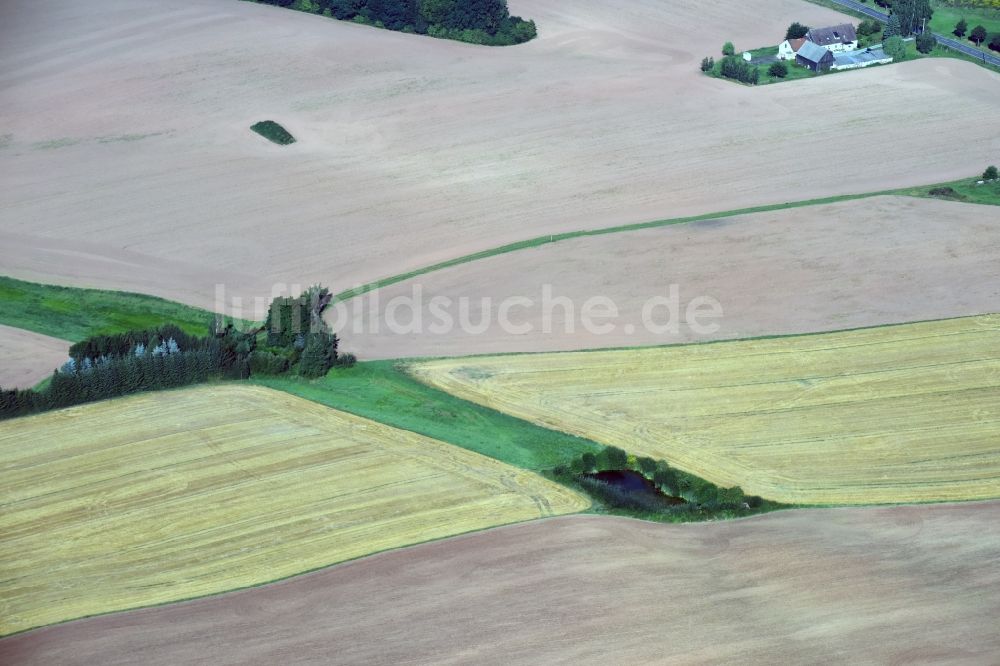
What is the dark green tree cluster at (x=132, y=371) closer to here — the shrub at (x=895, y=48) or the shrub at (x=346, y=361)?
the shrub at (x=346, y=361)

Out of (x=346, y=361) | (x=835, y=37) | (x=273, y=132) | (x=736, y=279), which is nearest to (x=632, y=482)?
(x=346, y=361)

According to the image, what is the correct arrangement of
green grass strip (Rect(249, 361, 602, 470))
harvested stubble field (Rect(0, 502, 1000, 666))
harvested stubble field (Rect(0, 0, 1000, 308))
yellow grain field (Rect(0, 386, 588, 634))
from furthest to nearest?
harvested stubble field (Rect(0, 0, 1000, 308)) < green grass strip (Rect(249, 361, 602, 470)) < yellow grain field (Rect(0, 386, 588, 634)) < harvested stubble field (Rect(0, 502, 1000, 666))

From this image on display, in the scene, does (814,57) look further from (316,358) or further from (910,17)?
(316,358)

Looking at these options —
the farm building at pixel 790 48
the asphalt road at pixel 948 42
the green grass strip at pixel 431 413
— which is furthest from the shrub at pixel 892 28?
the green grass strip at pixel 431 413

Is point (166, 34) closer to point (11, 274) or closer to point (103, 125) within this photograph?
point (103, 125)

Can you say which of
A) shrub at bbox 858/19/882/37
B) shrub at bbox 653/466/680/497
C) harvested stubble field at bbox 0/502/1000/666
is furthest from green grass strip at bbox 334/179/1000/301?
shrub at bbox 858/19/882/37

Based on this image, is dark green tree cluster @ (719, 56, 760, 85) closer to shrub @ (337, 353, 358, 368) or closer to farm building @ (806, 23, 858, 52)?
farm building @ (806, 23, 858, 52)
